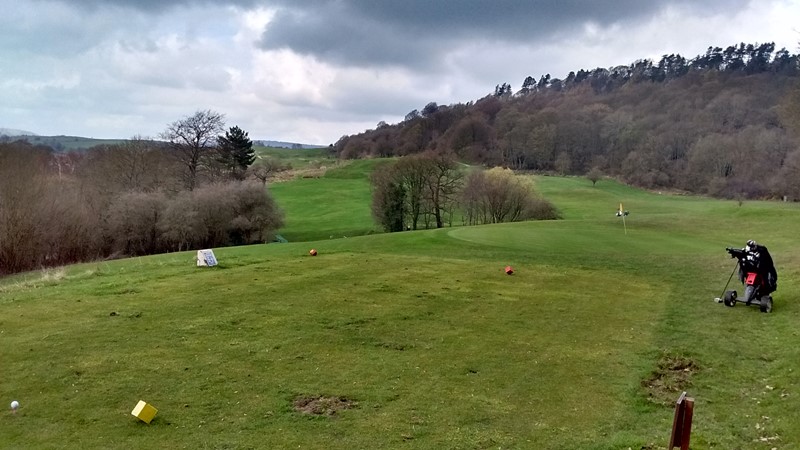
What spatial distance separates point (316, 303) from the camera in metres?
15.3

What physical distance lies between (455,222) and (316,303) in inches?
1945

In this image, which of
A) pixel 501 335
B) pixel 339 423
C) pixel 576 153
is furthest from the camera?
pixel 576 153

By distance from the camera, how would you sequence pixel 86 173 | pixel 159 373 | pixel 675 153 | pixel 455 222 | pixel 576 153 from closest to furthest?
pixel 159 373
pixel 86 173
pixel 455 222
pixel 675 153
pixel 576 153

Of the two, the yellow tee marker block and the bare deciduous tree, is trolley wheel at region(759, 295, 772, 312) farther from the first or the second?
the bare deciduous tree

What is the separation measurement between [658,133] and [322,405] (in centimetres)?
12985

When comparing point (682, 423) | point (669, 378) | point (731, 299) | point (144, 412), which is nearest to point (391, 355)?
point (144, 412)

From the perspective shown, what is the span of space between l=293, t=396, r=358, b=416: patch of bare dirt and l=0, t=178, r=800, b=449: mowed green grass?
5.2 inches

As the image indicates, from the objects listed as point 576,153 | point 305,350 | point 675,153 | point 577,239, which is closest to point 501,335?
point 305,350

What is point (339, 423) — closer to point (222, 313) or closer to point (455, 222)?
point (222, 313)

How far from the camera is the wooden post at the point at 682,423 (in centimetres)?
577

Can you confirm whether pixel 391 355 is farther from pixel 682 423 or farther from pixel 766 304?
pixel 766 304

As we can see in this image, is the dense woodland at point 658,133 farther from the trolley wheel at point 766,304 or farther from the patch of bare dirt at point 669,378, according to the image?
the patch of bare dirt at point 669,378

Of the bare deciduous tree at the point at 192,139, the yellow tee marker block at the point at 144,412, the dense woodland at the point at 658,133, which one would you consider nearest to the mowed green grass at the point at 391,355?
the yellow tee marker block at the point at 144,412

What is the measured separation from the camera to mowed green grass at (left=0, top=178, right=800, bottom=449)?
7.96 meters
